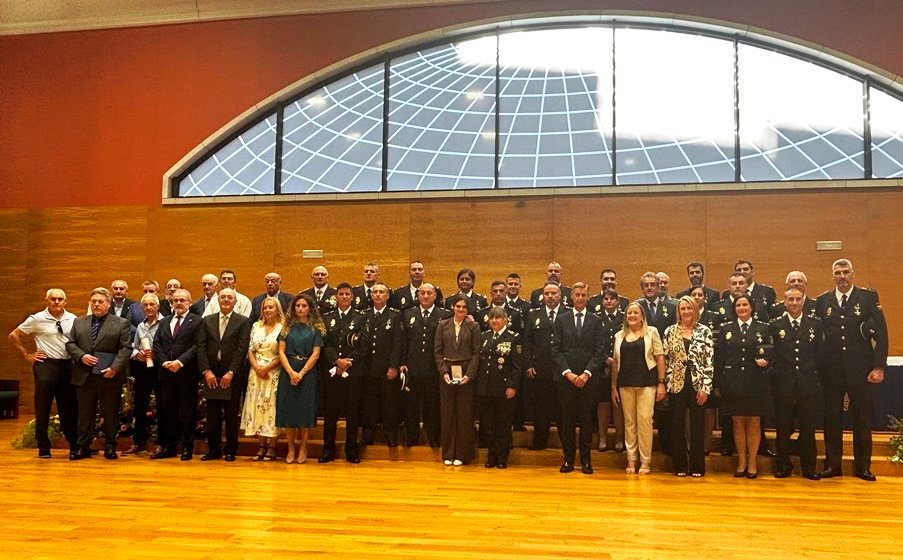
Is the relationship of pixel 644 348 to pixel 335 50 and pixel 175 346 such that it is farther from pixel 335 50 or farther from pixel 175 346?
pixel 335 50

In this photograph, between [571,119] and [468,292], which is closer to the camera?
[468,292]

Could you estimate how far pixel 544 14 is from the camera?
29.7 feet

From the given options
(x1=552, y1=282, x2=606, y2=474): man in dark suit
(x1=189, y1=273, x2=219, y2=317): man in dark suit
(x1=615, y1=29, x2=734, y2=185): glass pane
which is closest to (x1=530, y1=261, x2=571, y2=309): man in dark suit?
(x1=552, y1=282, x2=606, y2=474): man in dark suit

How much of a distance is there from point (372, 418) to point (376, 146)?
392cm

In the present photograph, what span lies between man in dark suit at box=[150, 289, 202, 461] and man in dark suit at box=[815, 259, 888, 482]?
508 centimetres

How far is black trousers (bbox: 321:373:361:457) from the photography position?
21.0ft

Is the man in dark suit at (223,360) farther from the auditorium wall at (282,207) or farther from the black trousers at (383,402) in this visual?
the auditorium wall at (282,207)

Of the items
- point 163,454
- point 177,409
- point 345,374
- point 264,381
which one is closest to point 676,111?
point 345,374

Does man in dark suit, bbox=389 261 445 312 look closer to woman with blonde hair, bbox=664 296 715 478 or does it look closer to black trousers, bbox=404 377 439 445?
black trousers, bbox=404 377 439 445

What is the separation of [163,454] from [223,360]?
948 millimetres

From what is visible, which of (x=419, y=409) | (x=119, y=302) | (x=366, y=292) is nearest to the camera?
(x=419, y=409)

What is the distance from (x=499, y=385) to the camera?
6242mm

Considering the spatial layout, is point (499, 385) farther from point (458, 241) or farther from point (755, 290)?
point (458, 241)

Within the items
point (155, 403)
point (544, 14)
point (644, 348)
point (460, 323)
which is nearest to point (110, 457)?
point (155, 403)
